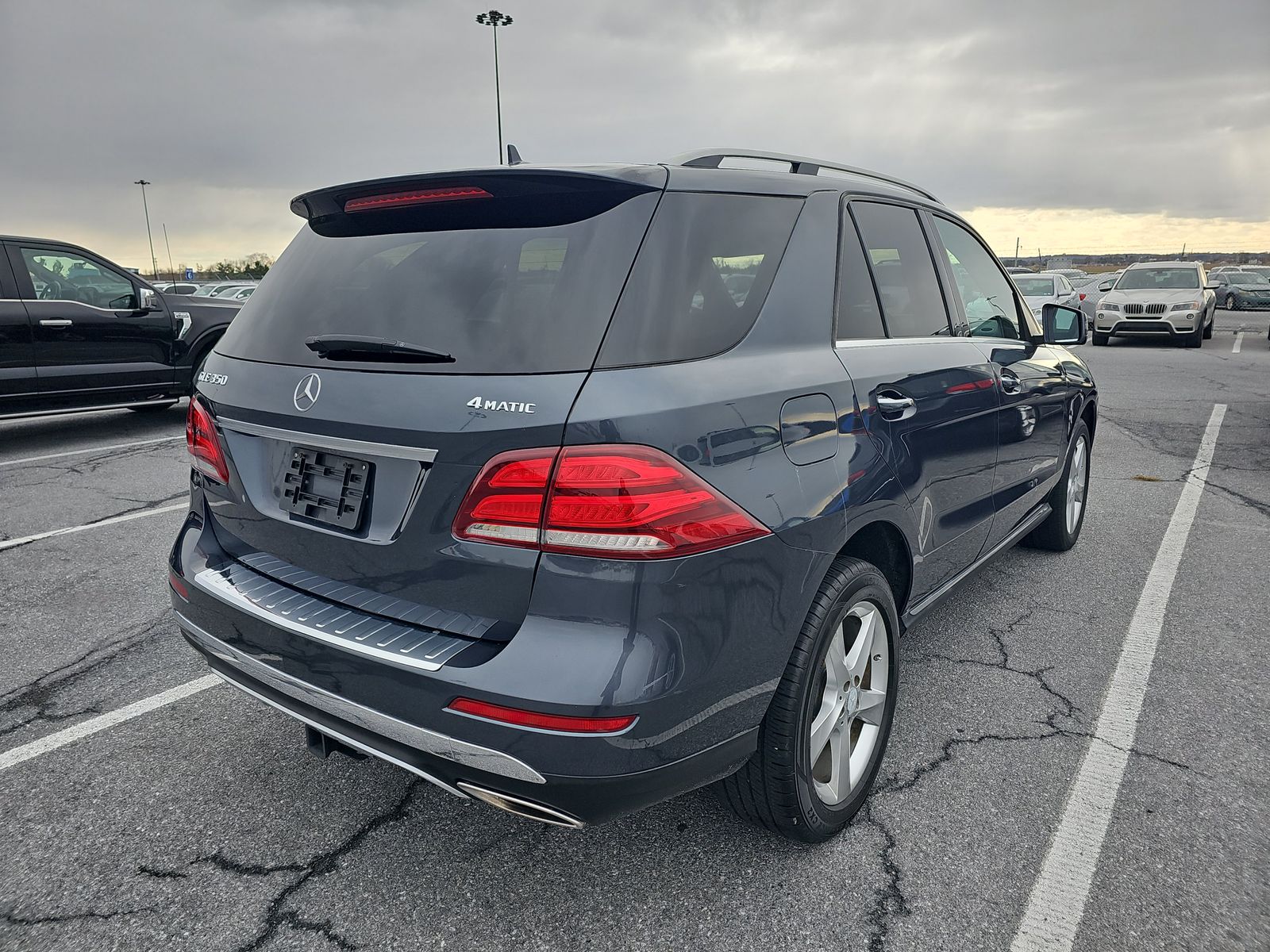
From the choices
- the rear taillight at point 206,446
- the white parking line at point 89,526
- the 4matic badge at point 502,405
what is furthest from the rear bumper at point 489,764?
the white parking line at point 89,526

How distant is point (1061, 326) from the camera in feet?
13.6

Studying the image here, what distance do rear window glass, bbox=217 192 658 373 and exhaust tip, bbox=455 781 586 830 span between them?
894 millimetres

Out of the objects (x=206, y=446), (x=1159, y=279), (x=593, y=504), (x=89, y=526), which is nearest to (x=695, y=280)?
(x=593, y=504)

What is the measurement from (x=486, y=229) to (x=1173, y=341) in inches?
821

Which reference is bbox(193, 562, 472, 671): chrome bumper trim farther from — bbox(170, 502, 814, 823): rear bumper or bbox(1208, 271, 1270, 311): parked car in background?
bbox(1208, 271, 1270, 311): parked car in background

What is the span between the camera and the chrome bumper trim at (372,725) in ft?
5.83

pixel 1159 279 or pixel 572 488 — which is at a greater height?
pixel 572 488

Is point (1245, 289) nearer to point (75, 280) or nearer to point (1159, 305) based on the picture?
point (1159, 305)

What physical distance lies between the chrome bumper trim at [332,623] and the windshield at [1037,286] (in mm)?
17846

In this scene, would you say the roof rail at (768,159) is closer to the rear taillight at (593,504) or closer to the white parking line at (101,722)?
the rear taillight at (593,504)

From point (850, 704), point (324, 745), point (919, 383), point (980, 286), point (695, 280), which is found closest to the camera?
point (695, 280)

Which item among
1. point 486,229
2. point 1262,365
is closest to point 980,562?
point 486,229

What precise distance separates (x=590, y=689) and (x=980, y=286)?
2863mm

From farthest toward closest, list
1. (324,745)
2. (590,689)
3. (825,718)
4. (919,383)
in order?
(919,383) → (825,718) → (324,745) → (590,689)
